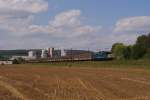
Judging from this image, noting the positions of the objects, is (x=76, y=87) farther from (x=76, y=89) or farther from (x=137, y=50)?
(x=137, y=50)

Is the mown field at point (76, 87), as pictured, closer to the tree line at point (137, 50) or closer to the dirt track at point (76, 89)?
the dirt track at point (76, 89)

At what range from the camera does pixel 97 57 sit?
164125mm

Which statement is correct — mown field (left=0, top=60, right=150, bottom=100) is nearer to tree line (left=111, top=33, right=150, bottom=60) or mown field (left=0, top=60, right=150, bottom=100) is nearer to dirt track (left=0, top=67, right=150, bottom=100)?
dirt track (left=0, top=67, right=150, bottom=100)

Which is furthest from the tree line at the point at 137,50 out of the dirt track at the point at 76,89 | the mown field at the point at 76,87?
the dirt track at the point at 76,89

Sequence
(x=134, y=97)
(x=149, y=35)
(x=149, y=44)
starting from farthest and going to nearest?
(x=149, y=35) < (x=149, y=44) < (x=134, y=97)

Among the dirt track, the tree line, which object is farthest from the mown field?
the tree line

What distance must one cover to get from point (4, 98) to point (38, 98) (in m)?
1.47

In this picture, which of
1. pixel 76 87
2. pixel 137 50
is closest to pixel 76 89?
pixel 76 87

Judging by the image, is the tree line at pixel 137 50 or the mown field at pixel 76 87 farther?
the tree line at pixel 137 50

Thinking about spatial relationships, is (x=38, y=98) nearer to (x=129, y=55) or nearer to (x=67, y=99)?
(x=67, y=99)

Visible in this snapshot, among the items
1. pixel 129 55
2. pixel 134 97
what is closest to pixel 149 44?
pixel 129 55

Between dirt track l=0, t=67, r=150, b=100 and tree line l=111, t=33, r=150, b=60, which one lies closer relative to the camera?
dirt track l=0, t=67, r=150, b=100

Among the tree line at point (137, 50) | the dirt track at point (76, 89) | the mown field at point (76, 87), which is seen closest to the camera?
the dirt track at point (76, 89)

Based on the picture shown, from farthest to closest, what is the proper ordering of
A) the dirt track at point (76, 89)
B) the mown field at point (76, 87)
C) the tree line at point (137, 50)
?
the tree line at point (137, 50)
the mown field at point (76, 87)
the dirt track at point (76, 89)
